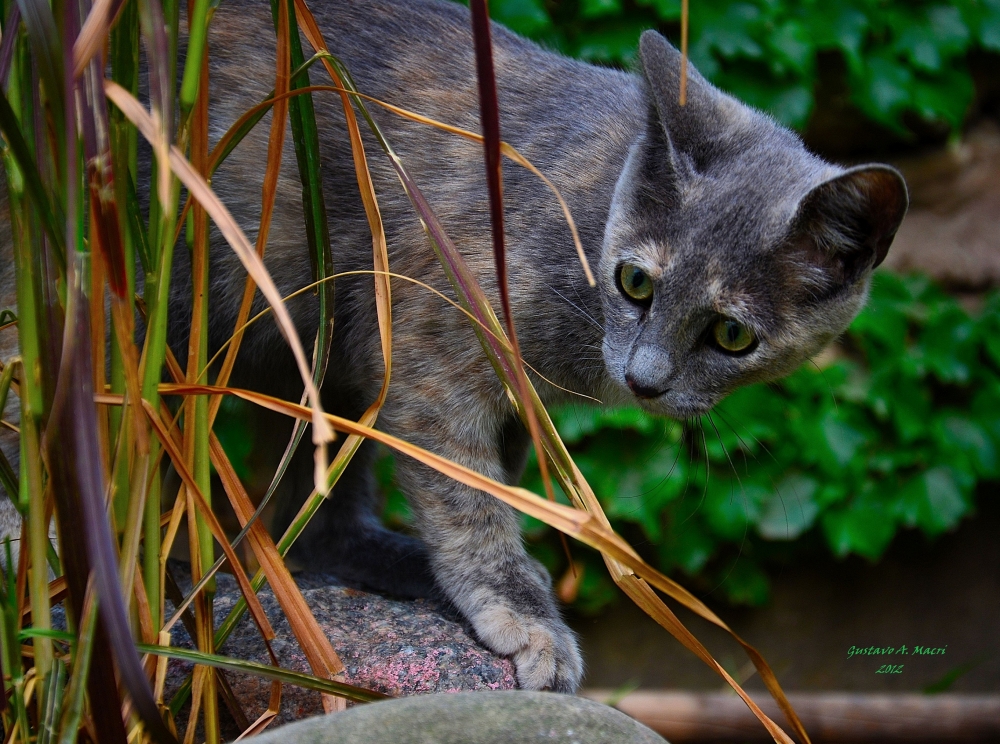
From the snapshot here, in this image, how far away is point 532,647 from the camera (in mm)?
1458

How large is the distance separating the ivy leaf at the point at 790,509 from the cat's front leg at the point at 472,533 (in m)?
1.64

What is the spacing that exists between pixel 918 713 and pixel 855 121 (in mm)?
1960

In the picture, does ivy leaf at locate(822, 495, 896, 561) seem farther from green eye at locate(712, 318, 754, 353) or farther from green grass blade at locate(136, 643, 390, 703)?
green grass blade at locate(136, 643, 390, 703)

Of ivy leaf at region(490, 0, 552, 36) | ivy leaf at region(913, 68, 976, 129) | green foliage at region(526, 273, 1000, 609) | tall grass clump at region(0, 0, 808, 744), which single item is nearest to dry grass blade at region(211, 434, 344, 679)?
tall grass clump at region(0, 0, 808, 744)

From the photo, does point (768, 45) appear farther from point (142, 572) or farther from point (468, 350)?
point (142, 572)

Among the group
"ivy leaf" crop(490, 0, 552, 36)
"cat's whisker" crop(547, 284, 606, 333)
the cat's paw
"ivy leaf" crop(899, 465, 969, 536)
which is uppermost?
"ivy leaf" crop(490, 0, 552, 36)

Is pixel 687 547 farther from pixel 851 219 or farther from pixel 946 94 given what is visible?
pixel 851 219

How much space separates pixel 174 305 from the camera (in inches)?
66.6

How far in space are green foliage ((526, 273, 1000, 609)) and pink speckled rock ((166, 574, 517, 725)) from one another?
140 centimetres

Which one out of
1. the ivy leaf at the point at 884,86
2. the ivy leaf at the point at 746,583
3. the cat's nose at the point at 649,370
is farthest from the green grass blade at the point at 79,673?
the ivy leaf at the point at 884,86

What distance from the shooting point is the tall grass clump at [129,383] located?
2.71ft

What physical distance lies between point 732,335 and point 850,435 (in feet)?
→ 5.79

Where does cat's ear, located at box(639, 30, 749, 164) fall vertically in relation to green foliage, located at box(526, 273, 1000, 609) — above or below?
above

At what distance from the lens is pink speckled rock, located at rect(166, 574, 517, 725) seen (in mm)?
1295
